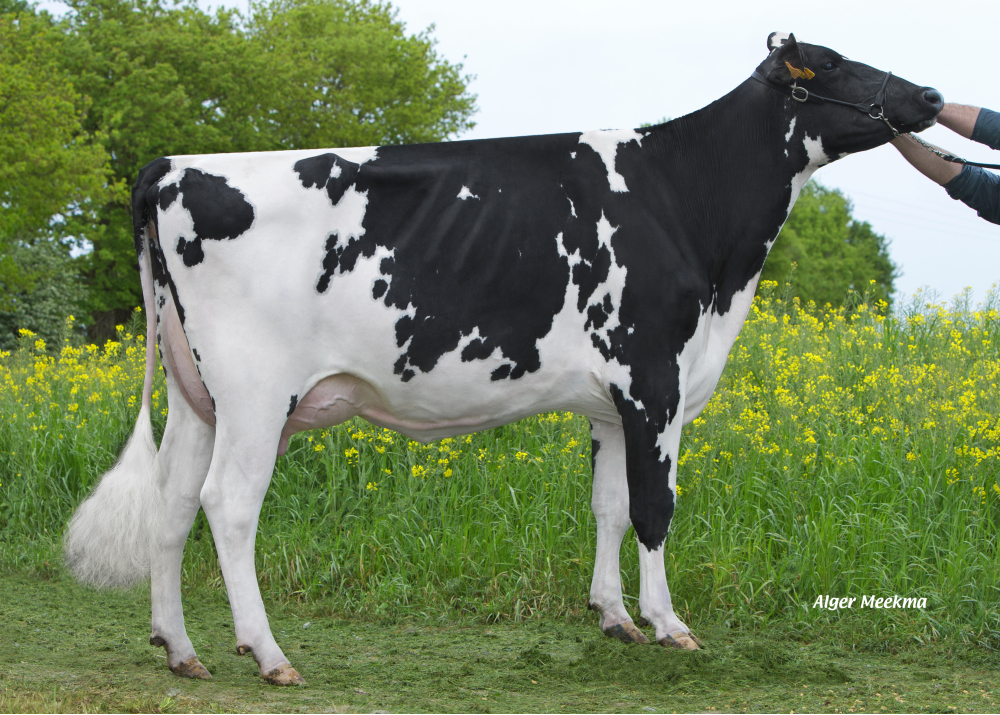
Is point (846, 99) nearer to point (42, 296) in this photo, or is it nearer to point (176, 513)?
point (176, 513)

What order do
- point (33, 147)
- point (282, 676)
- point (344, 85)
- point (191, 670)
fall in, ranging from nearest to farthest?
point (282, 676) → point (191, 670) → point (33, 147) → point (344, 85)

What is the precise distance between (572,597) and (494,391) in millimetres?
1693

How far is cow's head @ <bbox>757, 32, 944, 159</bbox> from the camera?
4.25 meters

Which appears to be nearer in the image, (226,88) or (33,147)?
(33,147)

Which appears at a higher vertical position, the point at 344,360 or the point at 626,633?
the point at 344,360

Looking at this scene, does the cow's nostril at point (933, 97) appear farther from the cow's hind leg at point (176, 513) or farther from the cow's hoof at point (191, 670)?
the cow's hoof at point (191, 670)

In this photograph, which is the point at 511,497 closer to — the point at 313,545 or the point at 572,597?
the point at 572,597

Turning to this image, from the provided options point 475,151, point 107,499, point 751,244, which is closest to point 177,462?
point 107,499

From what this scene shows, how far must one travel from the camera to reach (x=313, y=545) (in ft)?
18.3

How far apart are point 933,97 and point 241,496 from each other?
3.72m

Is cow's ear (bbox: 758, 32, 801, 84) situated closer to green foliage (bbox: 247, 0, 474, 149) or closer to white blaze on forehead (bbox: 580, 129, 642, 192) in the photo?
white blaze on forehead (bbox: 580, 129, 642, 192)

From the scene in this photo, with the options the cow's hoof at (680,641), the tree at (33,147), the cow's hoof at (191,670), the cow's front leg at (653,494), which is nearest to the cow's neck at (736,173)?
the cow's front leg at (653,494)

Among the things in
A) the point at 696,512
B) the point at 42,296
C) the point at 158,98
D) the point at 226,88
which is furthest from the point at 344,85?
the point at 696,512

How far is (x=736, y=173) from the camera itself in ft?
14.2
